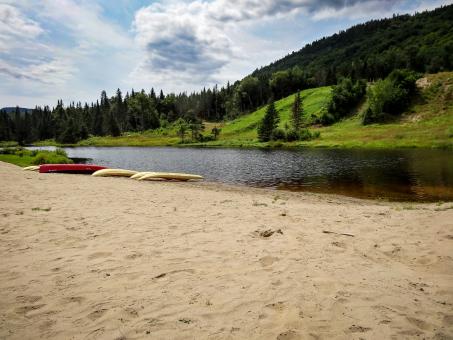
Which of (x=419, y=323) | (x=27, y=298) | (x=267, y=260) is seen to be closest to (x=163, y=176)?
(x=267, y=260)

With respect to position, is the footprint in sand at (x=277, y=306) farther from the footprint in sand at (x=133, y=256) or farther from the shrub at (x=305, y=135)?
the shrub at (x=305, y=135)

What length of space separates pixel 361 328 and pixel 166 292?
12.4 ft

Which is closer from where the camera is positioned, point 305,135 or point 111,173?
point 111,173

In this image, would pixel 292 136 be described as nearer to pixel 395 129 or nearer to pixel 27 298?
pixel 395 129

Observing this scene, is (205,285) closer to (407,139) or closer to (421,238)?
(421,238)

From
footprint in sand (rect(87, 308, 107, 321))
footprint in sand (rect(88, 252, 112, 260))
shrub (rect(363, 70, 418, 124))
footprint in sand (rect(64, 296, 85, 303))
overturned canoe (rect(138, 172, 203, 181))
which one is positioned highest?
shrub (rect(363, 70, 418, 124))

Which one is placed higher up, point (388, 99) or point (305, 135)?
point (388, 99)

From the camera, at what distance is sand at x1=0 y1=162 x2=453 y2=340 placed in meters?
5.51

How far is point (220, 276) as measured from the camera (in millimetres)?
7512

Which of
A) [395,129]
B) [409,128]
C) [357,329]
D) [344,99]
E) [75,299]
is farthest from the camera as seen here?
[344,99]

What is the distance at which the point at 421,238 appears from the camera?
10867 millimetres

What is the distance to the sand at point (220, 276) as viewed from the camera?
5.51 meters

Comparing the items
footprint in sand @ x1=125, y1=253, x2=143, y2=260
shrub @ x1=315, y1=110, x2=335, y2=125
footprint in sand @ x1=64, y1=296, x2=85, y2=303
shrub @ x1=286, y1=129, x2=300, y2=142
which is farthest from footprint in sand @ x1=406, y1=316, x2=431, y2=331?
shrub @ x1=315, y1=110, x2=335, y2=125

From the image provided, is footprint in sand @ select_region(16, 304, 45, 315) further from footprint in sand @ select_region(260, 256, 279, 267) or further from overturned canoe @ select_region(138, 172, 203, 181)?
overturned canoe @ select_region(138, 172, 203, 181)
